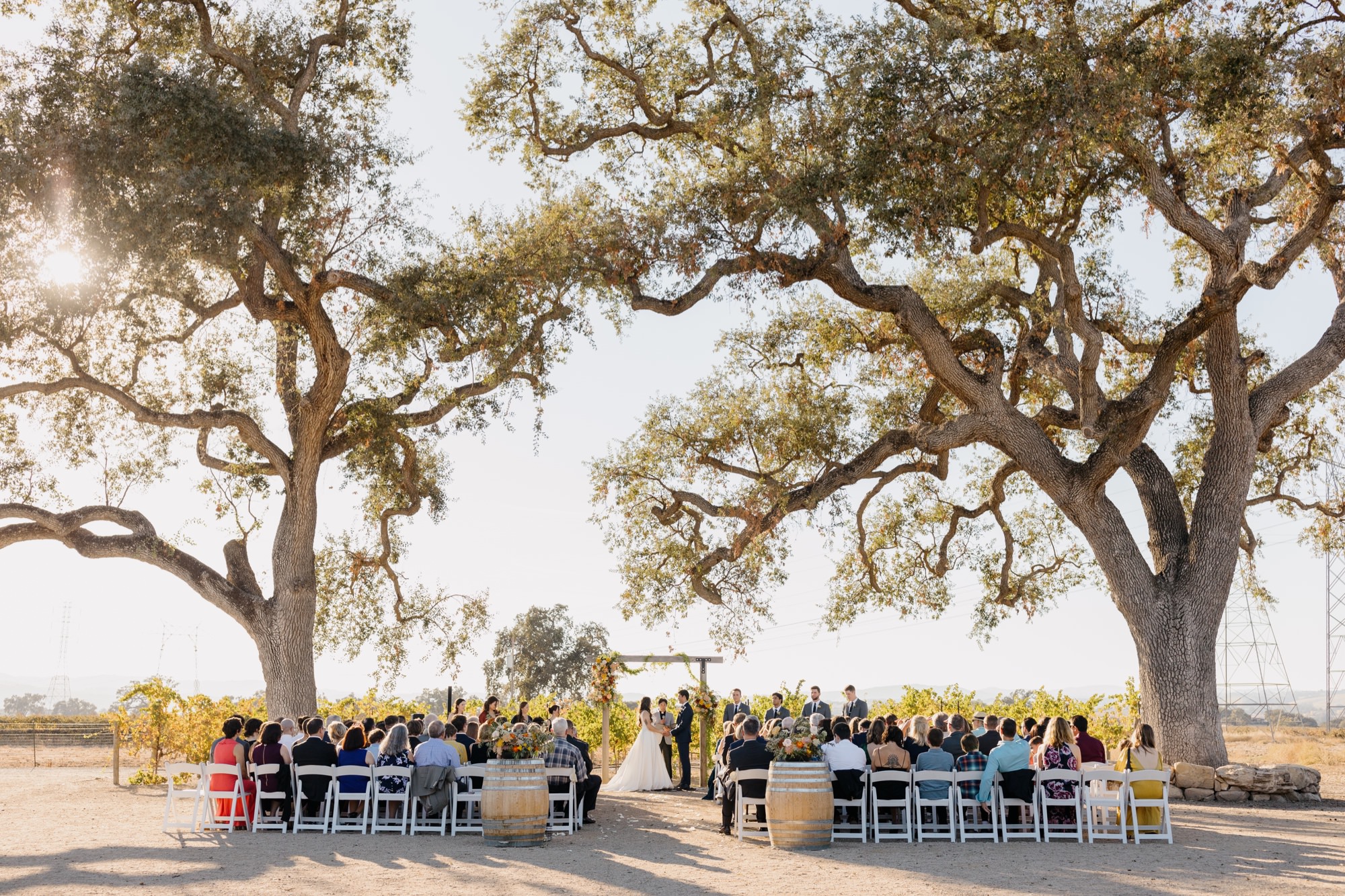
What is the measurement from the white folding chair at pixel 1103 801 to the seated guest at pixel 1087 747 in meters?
0.37

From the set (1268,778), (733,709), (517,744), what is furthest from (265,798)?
(1268,778)

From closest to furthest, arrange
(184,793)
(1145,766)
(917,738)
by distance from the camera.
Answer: (1145,766) → (917,738) → (184,793)

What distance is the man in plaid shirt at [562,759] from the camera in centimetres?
1290

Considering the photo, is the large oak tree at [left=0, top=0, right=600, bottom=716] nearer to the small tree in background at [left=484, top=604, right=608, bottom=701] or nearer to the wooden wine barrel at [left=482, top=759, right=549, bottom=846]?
the wooden wine barrel at [left=482, top=759, right=549, bottom=846]

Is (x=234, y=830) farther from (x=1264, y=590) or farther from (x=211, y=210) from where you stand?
(x=1264, y=590)

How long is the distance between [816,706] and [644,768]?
11.9ft

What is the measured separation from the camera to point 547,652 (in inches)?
2311

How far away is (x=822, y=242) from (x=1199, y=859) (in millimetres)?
10123

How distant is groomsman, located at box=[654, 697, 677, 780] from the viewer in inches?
760

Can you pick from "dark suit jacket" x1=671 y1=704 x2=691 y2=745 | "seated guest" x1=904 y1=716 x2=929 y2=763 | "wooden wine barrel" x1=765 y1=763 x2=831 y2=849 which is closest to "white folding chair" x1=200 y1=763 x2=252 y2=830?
"wooden wine barrel" x1=765 y1=763 x2=831 y2=849

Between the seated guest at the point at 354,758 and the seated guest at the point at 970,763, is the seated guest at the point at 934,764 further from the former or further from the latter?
the seated guest at the point at 354,758

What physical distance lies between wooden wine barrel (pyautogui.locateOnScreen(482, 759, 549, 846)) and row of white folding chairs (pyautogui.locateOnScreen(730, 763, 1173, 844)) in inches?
89.3

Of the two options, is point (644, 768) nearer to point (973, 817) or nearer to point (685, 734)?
point (685, 734)

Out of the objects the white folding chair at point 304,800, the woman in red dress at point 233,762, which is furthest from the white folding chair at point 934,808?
the woman in red dress at point 233,762
